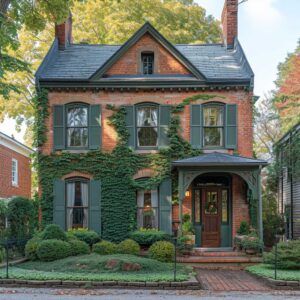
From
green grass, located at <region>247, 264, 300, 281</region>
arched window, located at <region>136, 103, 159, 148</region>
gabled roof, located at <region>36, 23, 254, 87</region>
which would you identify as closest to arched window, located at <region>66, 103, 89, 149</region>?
gabled roof, located at <region>36, 23, 254, 87</region>

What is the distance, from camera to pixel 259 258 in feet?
A: 52.9

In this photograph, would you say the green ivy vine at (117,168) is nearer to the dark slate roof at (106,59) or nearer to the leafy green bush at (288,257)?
the dark slate roof at (106,59)

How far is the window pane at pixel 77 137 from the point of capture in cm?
1888

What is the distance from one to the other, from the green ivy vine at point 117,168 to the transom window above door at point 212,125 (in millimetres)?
530

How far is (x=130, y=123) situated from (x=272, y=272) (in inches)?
332

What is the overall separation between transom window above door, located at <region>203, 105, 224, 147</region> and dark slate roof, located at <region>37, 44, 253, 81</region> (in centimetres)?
125

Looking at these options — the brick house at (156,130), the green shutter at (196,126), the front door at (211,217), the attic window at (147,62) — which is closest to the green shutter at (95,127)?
the brick house at (156,130)

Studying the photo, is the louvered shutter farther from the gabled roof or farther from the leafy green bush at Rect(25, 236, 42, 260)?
the leafy green bush at Rect(25, 236, 42, 260)

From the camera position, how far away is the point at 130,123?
18.7 metres

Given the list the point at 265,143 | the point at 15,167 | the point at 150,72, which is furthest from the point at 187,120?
the point at 265,143

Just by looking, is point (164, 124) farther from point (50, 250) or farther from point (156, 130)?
point (50, 250)

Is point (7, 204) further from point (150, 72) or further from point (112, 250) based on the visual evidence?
point (150, 72)

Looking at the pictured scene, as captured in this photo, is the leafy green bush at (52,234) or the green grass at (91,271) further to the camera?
the leafy green bush at (52,234)

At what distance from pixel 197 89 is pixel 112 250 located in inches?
286
